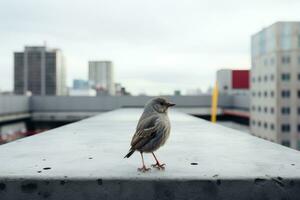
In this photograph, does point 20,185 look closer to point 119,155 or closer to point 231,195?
point 119,155

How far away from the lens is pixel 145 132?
4270 millimetres

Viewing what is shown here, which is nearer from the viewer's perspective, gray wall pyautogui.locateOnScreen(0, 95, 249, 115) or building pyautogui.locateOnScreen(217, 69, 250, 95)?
gray wall pyautogui.locateOnScreen(0, 95, 249, 115)

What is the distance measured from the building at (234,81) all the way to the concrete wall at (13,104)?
6561 cm

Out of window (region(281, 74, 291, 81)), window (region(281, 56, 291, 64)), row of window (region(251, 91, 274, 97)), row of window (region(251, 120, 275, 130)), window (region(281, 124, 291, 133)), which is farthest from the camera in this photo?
row of window (region(251, 91, 274, 97))

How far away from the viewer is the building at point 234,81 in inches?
4107

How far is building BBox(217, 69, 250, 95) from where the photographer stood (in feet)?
342

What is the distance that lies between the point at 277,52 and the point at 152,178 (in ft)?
243

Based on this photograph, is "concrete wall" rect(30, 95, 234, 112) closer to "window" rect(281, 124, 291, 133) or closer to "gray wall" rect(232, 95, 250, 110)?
"gray wall" rect(232, 95, 250, 110)

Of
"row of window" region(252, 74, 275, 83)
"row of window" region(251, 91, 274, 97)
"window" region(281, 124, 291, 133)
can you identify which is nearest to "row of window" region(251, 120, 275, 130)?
"window" region(281, 124, 291, 133)

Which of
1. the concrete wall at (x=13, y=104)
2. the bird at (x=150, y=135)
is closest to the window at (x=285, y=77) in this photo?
the concrete wall at (x=13, y=104)

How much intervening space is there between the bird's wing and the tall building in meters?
69.4

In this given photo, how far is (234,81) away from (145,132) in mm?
105777

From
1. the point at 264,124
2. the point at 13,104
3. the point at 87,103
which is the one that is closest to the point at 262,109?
the point at 264,124

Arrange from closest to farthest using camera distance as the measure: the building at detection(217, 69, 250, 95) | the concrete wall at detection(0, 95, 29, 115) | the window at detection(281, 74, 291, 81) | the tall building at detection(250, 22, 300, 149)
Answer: the concrete wall at detection(0, 95, 29, 115) → the tall building at detection(250, 22, 300, 149) → the window at detection(281, 74, 291, 81) → the building at detection(217, 69, 250, 95)
